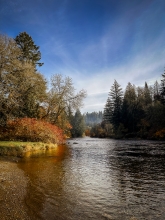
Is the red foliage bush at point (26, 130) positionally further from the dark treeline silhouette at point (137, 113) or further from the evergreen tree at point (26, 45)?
the dark treeline silhouette at point (137, 113)

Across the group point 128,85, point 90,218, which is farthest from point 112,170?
point 128,85

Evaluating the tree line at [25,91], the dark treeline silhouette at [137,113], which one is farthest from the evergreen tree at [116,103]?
the tree line at [25,91]

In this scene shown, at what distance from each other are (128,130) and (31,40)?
38.4m

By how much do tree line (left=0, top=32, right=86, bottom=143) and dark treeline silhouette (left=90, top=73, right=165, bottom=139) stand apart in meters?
22.0

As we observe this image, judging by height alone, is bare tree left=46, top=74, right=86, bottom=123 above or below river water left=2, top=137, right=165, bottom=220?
above

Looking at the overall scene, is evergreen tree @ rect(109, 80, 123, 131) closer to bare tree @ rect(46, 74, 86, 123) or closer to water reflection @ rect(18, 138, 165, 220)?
bare tree @ rect(46, 74, 86, 123)

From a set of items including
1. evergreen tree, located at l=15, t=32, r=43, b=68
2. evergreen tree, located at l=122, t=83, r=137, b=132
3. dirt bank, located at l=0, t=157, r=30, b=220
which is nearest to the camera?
dirt bank, located at l=0, t=157, r=30, b=220

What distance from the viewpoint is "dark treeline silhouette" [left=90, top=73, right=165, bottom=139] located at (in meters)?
42.4

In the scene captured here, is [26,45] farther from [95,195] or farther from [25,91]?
[95,195]

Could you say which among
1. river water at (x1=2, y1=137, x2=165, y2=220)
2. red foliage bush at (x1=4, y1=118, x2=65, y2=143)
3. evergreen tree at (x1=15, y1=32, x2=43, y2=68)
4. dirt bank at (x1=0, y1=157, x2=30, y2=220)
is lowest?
river water at (x1=2, y1=137, x2=165, y2=220)

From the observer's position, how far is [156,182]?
7375 millimetres

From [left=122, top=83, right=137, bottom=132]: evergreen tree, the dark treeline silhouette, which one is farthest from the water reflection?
[left=122, top=83, right=137, bottom=132]: evergreen tree

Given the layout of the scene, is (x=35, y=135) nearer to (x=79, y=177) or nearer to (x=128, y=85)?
(x=79, y=177)

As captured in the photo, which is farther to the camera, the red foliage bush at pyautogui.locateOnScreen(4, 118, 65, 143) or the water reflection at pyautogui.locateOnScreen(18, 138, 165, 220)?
the red foliage bush at pyautogui.locateOnScreen(4, 118, 65, 143)
